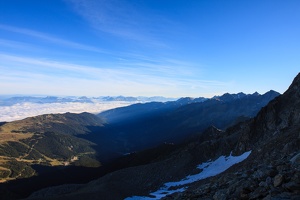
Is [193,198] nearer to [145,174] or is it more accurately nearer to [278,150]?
[278,150]

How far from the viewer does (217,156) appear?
314 feet

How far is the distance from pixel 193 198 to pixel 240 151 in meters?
64.0

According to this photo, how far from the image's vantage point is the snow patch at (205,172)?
237 ft

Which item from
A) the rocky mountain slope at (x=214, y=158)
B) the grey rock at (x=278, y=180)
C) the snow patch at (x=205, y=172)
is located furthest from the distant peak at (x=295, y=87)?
the grey rock at (x=278, y=180)

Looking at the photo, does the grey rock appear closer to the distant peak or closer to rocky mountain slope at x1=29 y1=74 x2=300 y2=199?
rocky mountain slope at x1=29 y1=74 x2=300 y2=199

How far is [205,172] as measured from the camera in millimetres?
83312

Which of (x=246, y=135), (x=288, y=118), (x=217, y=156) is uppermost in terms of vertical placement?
(x=288, y=118)

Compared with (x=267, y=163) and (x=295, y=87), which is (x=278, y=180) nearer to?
(x=267, y=163)

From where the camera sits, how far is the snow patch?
7231 centimetres

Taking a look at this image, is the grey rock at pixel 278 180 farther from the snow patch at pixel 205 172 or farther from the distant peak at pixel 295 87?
the distant peak at pixel 295 87

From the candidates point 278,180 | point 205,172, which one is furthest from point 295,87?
point 278,180

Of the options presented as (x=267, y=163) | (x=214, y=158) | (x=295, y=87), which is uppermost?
(x=295, y=87)

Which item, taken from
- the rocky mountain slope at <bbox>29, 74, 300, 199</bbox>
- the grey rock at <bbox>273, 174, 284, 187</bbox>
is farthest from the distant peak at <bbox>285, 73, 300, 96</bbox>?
the grey rock at <bbox>273, 174, 284, 187</bbox>

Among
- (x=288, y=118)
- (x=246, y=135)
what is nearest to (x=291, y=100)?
(x=288, y=118)
